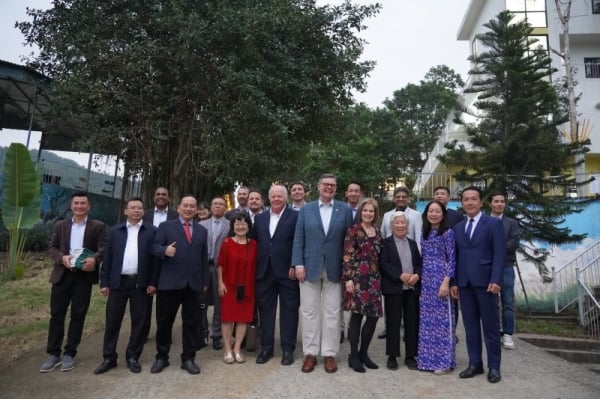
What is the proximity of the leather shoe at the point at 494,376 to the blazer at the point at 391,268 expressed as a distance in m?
0.91

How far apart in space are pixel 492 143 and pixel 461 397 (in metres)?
5.05

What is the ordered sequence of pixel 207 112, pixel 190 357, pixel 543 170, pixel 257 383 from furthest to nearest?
pixel 207 112 < pixel 543 170 < pixel 190 357 < pixel 257 383

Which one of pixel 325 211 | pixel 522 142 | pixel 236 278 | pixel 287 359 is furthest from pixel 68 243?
pixel 522 142

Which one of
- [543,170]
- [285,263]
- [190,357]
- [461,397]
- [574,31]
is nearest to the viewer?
[461,397]

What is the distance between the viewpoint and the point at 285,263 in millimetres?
4117

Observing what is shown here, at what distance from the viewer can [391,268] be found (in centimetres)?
392

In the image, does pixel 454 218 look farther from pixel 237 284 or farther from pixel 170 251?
pixel 170 251

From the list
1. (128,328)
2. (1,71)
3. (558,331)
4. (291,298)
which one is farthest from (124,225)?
(1,71)

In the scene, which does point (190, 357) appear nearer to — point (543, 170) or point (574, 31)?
point (543, 170)

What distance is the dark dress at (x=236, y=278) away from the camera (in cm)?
402

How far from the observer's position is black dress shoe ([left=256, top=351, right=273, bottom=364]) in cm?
402

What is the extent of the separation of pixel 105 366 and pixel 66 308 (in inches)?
26.1

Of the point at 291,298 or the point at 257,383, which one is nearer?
the point at 257,383

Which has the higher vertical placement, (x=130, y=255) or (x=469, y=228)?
(x=469, y=228)
